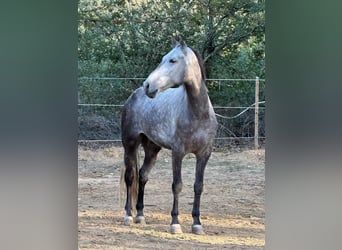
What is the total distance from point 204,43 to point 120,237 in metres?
0.84

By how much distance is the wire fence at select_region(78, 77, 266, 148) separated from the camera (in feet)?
7.77

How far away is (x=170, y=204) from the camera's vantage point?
238 centimetres

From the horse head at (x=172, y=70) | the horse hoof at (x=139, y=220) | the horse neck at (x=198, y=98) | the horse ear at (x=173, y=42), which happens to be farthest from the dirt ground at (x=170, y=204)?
the horse ear at (x=173, y=42)

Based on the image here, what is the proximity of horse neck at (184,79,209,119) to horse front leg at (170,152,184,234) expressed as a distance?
0.64 ft

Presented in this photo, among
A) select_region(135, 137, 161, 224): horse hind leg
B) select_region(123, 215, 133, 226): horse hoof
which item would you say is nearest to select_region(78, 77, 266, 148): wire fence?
select_region(135, 137, 161, 224): horse hind leg

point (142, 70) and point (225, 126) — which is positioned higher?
point (142, 70)

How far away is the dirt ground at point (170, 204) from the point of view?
7.71 feet

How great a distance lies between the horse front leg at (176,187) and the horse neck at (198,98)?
0.19 m

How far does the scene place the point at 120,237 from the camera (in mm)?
2361

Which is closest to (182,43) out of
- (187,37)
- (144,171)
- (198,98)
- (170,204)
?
(187,37)
